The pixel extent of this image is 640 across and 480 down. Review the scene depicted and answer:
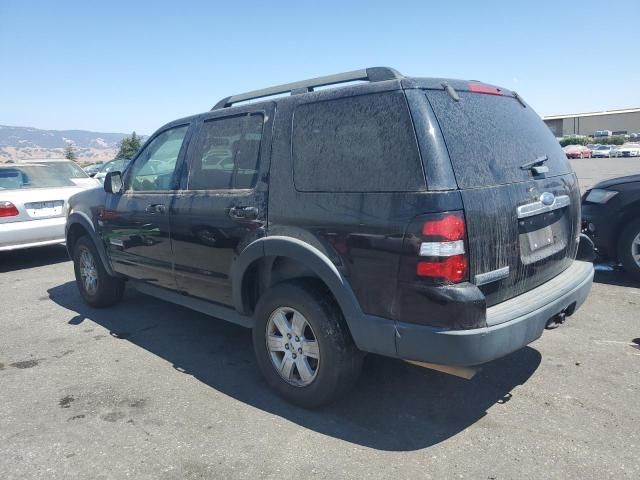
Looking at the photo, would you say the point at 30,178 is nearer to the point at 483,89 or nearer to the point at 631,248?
the point at 483,89

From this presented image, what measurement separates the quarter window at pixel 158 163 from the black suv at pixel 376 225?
27 centimetres

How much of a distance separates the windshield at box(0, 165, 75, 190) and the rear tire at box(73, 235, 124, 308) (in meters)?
3.18

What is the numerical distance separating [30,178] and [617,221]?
853 centimetres

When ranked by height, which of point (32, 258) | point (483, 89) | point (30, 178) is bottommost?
point (32, 258)

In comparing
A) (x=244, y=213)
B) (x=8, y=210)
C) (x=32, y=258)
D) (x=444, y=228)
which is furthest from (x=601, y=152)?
(x=444, y=228)

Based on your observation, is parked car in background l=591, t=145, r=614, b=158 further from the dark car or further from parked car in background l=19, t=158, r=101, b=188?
parked car in background l=19, t=158, r=101, b=188

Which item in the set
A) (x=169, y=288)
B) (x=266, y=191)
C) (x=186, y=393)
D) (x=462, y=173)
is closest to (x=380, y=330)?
(x=462, y=173)

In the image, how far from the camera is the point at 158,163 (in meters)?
4.66

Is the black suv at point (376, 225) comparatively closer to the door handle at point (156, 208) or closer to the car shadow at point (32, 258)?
the door handle at point (156, 208)

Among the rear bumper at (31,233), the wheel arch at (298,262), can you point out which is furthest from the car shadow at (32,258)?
the wheel arch at (298,262)

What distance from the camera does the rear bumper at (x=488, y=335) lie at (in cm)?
265

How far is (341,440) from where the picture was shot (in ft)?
9.89

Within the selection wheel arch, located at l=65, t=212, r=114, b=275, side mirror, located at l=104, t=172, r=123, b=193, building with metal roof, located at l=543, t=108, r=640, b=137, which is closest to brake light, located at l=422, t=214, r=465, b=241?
side mirror, located at l=104, t=172, r=123, b=193

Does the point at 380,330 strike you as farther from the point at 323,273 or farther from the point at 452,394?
the point at 452,394
